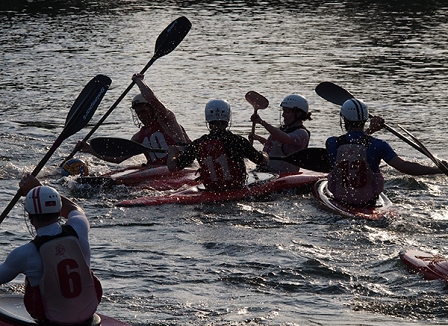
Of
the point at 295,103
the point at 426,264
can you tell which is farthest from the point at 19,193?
the point at 295,103

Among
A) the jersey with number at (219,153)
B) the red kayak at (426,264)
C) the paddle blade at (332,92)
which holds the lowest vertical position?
the red kayak at (426,264)

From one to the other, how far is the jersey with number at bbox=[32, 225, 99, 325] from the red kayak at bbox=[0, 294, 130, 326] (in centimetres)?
14

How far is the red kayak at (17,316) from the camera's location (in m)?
5.89

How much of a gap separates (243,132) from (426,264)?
26.4 ft

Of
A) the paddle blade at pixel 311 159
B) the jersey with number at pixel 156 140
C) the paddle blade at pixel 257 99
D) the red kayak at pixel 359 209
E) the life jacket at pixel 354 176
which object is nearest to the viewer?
the life jacket at pixel 354 176

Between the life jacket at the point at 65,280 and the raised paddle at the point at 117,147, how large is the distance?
19.1ft

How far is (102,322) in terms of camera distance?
6.06 meters

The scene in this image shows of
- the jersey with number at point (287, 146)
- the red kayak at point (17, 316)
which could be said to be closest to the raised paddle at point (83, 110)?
the red kayak at point (17, 316)

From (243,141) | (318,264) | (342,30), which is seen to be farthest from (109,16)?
(318,264)

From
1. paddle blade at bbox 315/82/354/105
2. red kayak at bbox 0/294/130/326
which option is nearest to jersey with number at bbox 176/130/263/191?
paddle blade at bbox 315/82/354/105

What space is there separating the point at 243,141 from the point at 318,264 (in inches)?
88.3

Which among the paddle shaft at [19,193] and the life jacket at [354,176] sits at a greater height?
the paddle shaft at [19,193]

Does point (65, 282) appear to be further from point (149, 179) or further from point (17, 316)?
point (149, 179)

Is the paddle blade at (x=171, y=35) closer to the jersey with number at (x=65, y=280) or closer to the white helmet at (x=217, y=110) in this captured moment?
the white helmet at (x=217, y=110)
